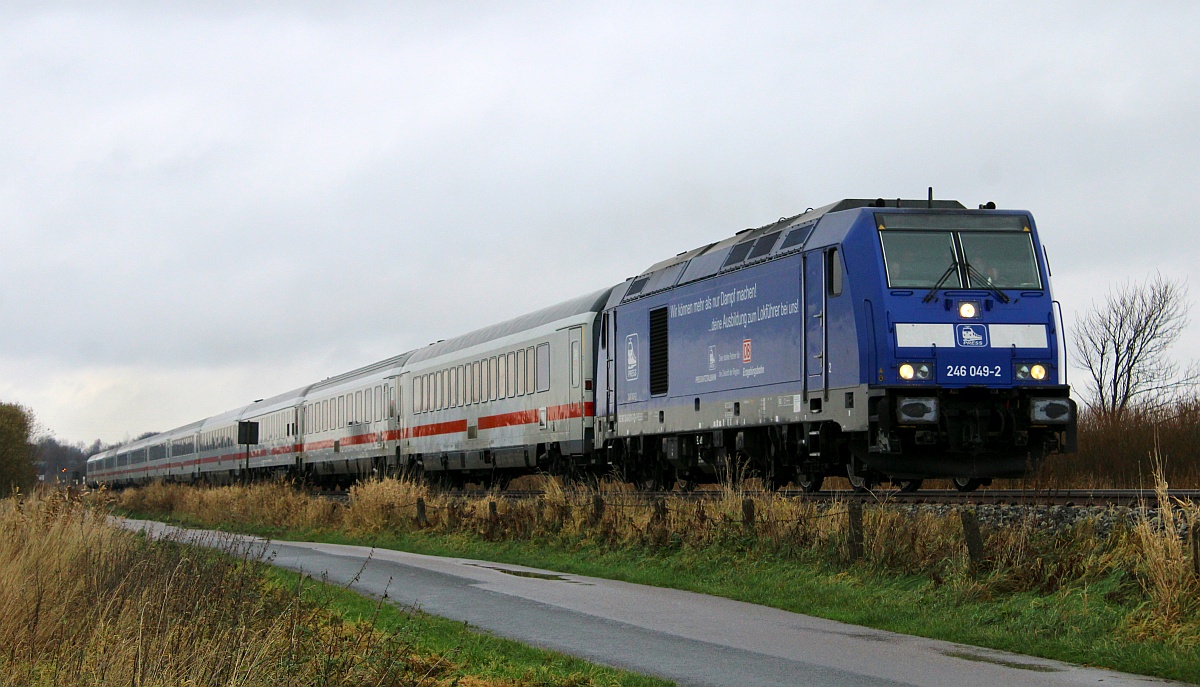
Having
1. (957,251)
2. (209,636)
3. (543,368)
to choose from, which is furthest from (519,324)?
(209,636)

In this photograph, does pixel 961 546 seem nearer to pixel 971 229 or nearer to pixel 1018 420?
pixel 1018 420

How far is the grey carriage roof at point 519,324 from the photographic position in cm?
2723

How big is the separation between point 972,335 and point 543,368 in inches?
521

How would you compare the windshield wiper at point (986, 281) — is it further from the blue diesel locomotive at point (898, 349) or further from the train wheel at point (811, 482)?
the train wheel at point (811, 482)

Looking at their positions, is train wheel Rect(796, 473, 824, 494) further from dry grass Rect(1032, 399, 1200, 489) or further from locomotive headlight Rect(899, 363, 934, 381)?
dry grass Rect(1032, 399, 1200, 489)

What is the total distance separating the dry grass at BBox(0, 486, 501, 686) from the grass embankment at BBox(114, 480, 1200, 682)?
4.67m

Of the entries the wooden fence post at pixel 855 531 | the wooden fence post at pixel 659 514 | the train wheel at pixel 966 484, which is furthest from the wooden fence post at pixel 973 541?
the wooden fence post at pixel 659 514

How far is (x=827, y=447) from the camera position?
1820 cm

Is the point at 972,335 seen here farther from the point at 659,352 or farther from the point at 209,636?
the point at 209,636

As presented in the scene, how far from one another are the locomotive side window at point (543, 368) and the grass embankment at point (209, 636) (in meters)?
14.3

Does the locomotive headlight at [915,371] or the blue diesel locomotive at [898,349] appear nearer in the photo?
the locomotive headlight at [915,371]

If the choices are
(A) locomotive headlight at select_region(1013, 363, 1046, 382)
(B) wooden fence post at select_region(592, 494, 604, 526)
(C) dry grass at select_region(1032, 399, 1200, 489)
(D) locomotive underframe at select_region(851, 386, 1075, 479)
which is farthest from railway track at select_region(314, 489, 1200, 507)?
(C) dry grass at select_region(1032, 399, 1200, 489)

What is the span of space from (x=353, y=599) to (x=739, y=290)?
28.4ft

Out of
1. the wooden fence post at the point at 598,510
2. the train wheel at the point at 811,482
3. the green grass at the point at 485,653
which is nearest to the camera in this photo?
the green grass at the point at 485,653
